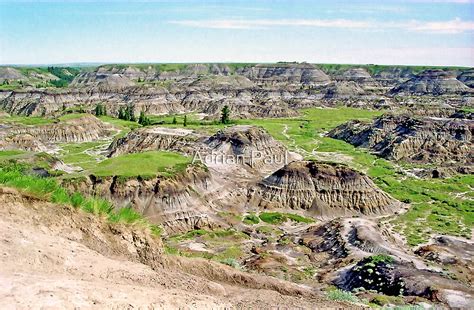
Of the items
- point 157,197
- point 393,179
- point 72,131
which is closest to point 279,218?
point 157,197

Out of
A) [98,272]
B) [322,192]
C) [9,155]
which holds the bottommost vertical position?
[322,192]

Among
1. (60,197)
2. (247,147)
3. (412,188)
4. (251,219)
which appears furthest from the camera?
(247,147)

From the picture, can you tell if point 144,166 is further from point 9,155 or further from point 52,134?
point 52,134

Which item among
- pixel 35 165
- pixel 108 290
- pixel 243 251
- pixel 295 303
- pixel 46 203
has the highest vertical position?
pixel 46 203

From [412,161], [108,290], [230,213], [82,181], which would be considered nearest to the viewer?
[108,290]

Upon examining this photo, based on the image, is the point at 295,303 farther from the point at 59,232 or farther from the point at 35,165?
the point at 35,165

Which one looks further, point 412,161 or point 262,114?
point 262,114

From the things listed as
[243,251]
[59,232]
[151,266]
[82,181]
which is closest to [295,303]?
[151,266]
